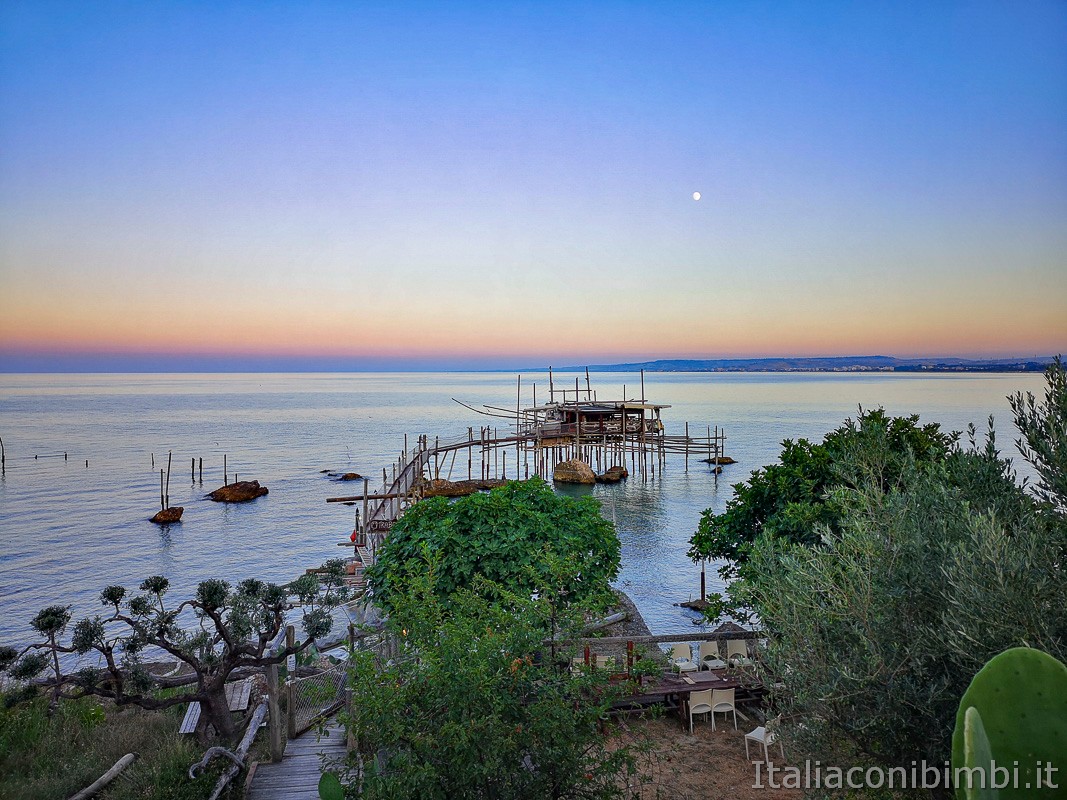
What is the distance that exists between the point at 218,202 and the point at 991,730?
113 ft

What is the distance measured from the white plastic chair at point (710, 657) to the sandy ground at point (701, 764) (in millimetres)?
1339

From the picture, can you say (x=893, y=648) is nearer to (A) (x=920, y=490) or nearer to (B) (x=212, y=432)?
(A) (x=920, y=490)

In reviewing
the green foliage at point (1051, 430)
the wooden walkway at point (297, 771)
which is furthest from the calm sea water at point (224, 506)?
the green foliage at point (1051, 430)

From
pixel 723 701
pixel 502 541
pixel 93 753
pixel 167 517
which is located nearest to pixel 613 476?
pixel 167 517

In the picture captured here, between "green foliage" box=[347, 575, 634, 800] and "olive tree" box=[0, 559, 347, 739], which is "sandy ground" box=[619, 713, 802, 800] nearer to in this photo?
"green foliage" box=[347, 575, 634, 800]

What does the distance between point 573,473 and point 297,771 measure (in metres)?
37.1

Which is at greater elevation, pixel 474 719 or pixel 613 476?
pixel 474 719

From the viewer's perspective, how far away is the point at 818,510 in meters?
10.5

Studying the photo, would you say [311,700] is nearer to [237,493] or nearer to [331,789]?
[331,789]

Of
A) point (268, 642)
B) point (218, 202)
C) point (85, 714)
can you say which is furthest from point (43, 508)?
point (268, 642)

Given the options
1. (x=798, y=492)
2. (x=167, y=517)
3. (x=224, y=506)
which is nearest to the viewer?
(x=798, y=492)

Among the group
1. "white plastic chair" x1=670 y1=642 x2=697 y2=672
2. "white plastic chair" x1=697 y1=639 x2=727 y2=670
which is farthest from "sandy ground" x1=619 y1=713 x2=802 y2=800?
"white plastic chair" x1=697 y1=639 x2=727 y2=670

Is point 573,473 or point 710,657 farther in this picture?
point 573,473

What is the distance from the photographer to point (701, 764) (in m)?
9.59
